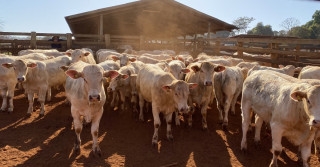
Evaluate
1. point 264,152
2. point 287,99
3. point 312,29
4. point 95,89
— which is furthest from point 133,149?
point 312,29

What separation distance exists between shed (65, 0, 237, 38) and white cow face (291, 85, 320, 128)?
665 inches

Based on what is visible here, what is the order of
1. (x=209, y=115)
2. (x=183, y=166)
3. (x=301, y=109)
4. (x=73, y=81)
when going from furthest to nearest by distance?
(x=209, y=115), (x=73, y=81), (x=183, y=166), (x=301, y=109)

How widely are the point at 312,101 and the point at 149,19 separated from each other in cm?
2123

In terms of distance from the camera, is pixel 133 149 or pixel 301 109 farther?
pixel 133 149

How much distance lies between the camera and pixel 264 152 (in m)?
5.50

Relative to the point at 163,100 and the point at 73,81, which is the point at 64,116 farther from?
the point at 163,100

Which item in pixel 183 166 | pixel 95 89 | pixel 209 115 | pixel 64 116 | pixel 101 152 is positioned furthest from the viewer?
pixel 209 115

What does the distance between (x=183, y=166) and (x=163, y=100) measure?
66.8 inches

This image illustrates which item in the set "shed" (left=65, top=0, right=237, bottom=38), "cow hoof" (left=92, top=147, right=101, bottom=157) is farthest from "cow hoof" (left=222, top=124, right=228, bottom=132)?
"shed" (left=65, top=0, right=237, bottom=38)

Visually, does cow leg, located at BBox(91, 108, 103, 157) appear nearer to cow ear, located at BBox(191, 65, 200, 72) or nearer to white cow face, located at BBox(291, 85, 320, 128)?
cow ear, located at BBox(191, 65, 200, 72)

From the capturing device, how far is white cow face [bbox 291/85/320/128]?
11.3 feet

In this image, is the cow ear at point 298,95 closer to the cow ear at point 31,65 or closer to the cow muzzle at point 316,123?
the cow muzzle at point 316,123

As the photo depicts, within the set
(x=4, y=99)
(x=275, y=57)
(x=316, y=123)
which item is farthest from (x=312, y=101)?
(x=275, y=57)

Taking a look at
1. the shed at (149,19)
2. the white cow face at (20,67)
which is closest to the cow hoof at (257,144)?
the white cow face at (20,67)
